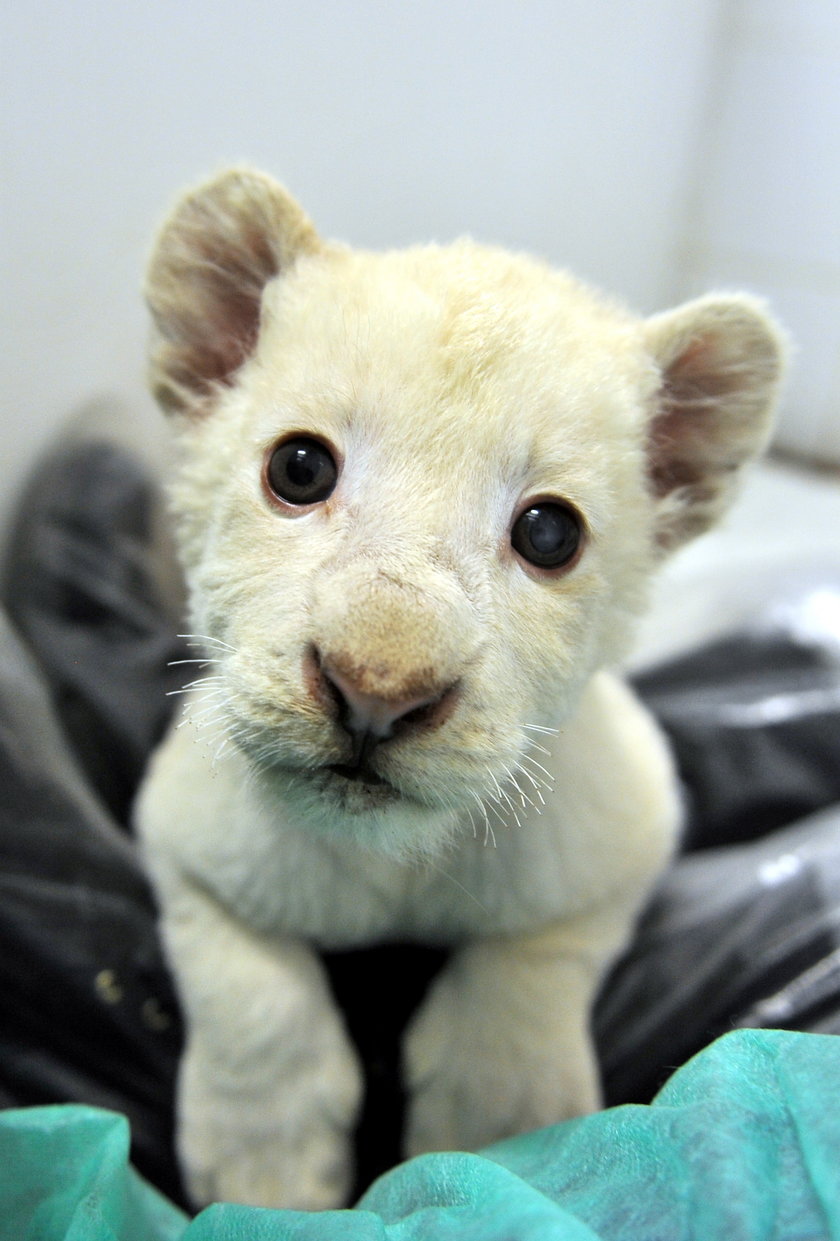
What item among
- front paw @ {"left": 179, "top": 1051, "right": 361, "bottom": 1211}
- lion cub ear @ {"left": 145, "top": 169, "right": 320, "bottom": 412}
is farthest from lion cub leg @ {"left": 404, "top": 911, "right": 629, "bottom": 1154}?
lion cub ear @ {"left": 145, "top": 169, "right": 320, "bottom": 412}

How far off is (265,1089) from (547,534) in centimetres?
80

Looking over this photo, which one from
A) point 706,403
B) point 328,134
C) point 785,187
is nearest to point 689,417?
point 706,403

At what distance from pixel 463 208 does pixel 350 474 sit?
5.12ft

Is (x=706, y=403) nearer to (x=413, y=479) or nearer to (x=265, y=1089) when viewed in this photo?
(x=413, y=479)

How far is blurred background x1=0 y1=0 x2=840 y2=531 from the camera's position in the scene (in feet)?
5.91

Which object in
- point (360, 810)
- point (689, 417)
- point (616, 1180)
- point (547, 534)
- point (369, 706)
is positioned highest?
point (689, 417)

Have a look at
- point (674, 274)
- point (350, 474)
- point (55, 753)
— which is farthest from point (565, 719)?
point (674, 274)

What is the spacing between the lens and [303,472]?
113 centimetres

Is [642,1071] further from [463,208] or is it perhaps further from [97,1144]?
[463,208]

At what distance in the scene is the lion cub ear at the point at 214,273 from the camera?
130 centimetres

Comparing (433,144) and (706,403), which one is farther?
(433,144)

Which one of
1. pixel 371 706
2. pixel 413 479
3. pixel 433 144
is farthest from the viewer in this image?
pixel 433 144

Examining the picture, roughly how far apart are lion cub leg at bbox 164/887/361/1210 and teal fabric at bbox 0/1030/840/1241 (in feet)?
0.73

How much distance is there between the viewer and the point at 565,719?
126cm
